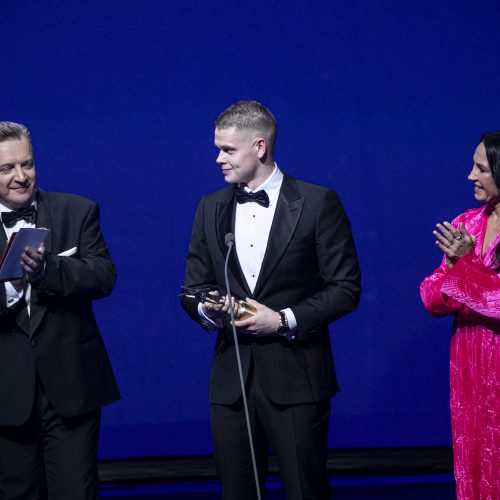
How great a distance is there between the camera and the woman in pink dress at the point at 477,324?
9.60 ft

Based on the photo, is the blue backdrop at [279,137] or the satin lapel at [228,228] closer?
the satin lapel at [228,228]

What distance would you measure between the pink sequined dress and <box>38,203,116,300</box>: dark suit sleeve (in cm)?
108

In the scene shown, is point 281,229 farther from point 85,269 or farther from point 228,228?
point 85,269

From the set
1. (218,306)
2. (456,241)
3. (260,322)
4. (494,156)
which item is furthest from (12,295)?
(494,156)

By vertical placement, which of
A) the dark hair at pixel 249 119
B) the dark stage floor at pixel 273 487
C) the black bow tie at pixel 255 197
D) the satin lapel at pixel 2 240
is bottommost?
the dark stage floor at pixel 273 487

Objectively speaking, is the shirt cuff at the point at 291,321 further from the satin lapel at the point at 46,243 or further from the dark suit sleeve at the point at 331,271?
the satin lapel at the point at 46,243

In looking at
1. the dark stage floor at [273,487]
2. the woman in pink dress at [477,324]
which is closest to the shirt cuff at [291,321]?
the woman in pink dress at [477,324]

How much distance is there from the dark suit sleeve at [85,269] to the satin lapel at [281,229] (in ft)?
1.70

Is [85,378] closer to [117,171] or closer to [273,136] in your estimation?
[273,136]

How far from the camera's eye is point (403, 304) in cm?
465

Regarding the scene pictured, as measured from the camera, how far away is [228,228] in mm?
3105

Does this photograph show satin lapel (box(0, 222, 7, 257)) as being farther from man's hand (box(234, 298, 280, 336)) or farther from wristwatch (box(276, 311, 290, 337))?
wristwatch (box(276, 311, 290, 337))

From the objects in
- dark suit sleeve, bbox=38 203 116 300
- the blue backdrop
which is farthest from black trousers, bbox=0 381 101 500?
the blue backdrop

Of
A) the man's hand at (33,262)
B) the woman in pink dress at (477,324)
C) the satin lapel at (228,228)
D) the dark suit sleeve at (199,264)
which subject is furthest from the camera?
the dark suit sleeve at (199,264)
